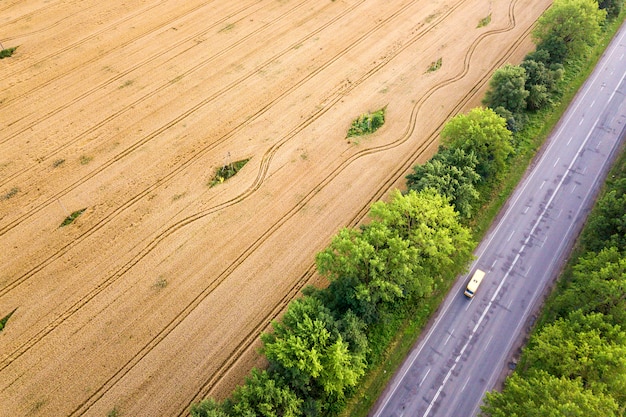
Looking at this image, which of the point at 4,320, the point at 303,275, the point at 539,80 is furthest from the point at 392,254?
the point at 539,80

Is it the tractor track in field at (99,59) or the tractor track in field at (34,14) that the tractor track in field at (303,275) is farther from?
the tractor track in field at (34,14)

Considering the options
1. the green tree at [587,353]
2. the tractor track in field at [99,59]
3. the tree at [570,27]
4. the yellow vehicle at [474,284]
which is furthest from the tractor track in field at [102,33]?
the green tree at [587,353]

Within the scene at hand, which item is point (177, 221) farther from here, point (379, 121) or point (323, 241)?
point (379, 121)

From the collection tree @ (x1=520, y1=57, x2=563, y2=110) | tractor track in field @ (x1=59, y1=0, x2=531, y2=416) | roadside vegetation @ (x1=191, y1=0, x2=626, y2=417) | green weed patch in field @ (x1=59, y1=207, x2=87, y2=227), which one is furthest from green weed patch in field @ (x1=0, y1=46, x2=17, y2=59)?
tree @ (x1=520, y1=57, x2=563, y2=110)

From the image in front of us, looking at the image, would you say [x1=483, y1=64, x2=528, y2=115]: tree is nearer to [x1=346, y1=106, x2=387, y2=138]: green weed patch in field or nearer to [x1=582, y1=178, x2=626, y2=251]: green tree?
Answer: [x1=346, y1=106, x2=387, y2=138]: green weed patch in field

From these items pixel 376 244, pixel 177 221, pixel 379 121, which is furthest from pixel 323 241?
pixel 379 121

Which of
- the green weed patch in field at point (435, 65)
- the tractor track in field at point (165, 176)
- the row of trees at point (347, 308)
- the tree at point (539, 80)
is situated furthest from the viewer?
the green weed patch in field at point (435, 65)
